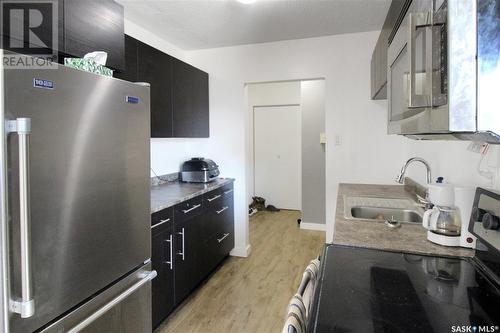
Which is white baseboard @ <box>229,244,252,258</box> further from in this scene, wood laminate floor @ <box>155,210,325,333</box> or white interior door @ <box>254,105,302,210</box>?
white interior door @ <box>254,105,302,210</box>

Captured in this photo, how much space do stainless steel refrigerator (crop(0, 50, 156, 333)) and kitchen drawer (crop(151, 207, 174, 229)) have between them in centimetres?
26

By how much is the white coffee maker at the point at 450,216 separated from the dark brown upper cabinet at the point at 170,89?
197 centimetres

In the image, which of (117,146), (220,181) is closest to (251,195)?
(220,181)

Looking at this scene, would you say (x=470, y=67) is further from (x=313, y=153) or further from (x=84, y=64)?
(x=313, y=153)

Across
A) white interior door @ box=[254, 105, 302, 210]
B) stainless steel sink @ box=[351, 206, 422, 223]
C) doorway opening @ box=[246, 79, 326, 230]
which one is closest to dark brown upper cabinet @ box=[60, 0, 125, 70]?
stainless steel sink @ box=[351, 206, 422, 223]

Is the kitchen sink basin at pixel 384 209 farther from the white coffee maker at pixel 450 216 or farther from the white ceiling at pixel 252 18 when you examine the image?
the white ceiling at pixel 252 18

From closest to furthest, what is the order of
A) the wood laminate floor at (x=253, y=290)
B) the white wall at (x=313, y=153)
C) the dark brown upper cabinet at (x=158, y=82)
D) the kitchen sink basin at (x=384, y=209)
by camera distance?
the kitchen sink basin at (x=384, y=209) < the wood laminate floor at (x=253, y=290) < the dark brown upper cabinet at (x=158, y=82) < the white wall at (x=313, y=153)

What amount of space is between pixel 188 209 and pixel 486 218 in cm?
194

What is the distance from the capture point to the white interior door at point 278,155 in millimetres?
5438

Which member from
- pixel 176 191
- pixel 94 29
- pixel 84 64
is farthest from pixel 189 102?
pixel 84 64

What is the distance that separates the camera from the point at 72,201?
3.86 ft

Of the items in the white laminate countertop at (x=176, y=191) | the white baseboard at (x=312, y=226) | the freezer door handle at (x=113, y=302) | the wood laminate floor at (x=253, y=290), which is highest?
the white laminate countertop at (x=176, y=191)

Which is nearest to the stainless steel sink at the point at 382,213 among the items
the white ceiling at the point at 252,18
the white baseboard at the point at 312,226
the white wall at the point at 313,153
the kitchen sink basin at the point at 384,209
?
the kitchen sink basin at the point at 384,209
